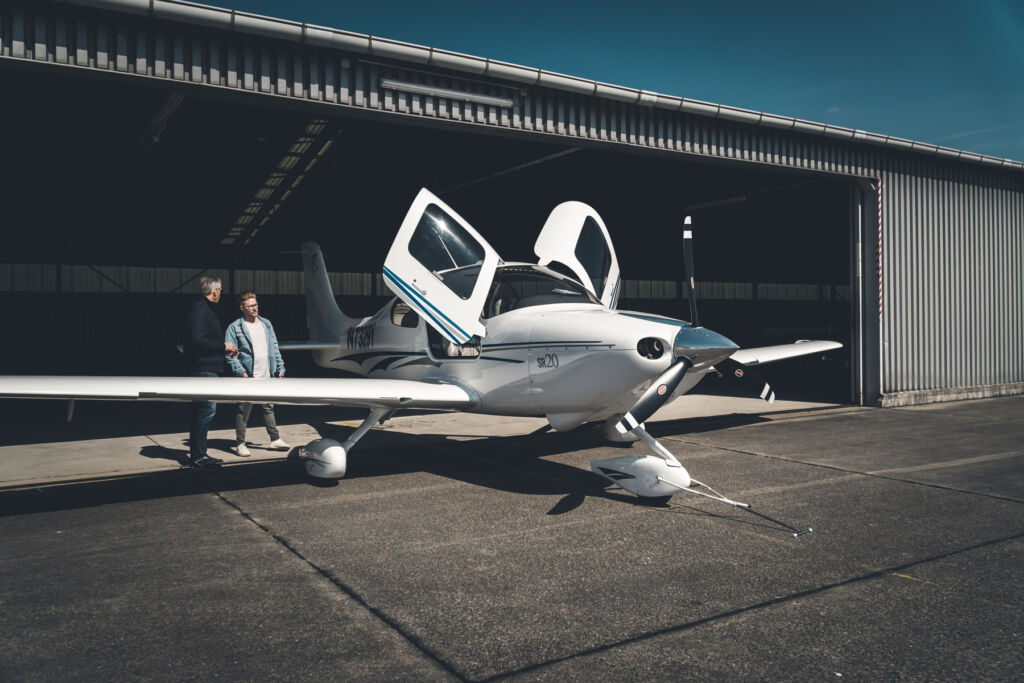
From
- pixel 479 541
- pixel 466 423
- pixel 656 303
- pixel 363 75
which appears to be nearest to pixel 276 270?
pixel 656 303

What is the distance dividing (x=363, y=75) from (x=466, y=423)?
520cm

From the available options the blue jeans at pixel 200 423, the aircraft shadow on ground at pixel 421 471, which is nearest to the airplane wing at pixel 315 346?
the aircraft shadow on ground at pixel 421 471

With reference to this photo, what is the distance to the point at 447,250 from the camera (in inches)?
263

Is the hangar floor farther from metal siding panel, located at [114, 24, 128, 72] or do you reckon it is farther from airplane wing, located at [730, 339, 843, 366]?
metal siding panel, located at [114, 24, 128, 72]

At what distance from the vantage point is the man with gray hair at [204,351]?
6.85 metres

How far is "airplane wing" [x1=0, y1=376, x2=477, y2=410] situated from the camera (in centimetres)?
521

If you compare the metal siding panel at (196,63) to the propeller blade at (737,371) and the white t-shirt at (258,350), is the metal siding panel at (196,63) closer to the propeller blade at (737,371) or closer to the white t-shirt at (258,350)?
the white t-shirt at (258,350)

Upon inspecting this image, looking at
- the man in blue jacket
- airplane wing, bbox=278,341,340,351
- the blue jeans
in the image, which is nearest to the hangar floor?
the blue jeans

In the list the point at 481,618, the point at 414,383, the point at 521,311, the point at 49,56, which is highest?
the point at 49,56

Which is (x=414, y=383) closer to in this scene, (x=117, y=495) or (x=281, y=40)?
(x=117, y=495)

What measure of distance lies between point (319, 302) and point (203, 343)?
4.33 m

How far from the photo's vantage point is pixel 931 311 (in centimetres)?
1271

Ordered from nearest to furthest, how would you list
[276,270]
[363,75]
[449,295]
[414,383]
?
[449,295] < [414,383] < [363,75] < [276,270]

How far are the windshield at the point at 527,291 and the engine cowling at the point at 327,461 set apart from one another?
6.34 ft
